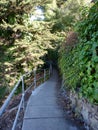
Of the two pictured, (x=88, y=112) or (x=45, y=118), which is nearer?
(x=88, y=112)

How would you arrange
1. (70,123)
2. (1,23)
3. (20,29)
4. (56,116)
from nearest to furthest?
(70,123) → (56,116) → (20,29) → (1,23)

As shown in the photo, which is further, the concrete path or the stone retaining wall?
the concrete path

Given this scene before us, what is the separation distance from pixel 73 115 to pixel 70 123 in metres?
0.48

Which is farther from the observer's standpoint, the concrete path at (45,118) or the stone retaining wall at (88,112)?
the concrete path at (45,118)

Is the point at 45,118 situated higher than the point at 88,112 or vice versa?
the point at 88,112

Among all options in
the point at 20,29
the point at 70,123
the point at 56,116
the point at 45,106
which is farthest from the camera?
the point at 20,29

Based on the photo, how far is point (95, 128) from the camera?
2920mm

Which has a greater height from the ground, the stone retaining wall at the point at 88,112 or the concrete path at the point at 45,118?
the stone retaining wall at the point at 88,112

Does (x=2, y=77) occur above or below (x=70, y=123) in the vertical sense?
above

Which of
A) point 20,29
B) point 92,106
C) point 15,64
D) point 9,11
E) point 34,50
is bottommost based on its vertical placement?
point 92,106

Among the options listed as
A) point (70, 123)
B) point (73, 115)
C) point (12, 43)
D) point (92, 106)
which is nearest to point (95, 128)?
point (92, 106)

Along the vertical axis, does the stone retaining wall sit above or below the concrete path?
above

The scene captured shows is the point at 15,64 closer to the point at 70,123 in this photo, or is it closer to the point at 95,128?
the point at 70,123

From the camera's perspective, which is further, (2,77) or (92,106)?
(2,77)
